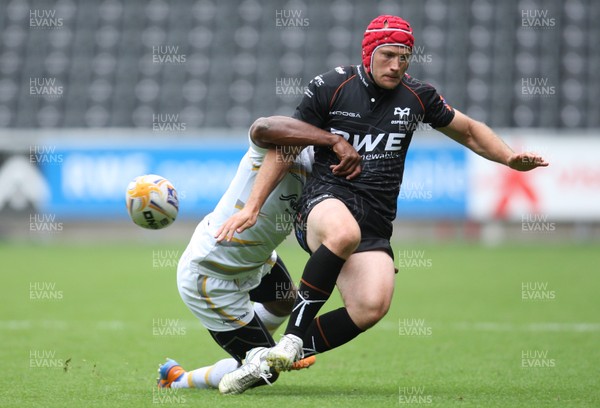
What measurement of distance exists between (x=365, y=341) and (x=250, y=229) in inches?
105

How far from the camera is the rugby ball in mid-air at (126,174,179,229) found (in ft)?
18.2

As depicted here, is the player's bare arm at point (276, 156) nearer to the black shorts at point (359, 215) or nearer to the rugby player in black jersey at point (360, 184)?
the rugby player in black jersey at point (360, 184)

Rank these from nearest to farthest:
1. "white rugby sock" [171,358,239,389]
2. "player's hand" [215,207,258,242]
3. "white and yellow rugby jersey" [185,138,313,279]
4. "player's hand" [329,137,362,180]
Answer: "player's hand" [215,207,258,242], "player's hand" [329,137,362,180], "white and yellow rugby jersey" [185,138,313,279], "white rugby sock" [171,358,239,389]

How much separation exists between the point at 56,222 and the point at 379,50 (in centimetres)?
1336

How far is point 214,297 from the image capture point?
18.4ft

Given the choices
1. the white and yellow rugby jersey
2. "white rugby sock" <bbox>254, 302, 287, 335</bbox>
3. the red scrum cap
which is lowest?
"white rugby sock" <bbox>254, 302, 287, 335</bbox>

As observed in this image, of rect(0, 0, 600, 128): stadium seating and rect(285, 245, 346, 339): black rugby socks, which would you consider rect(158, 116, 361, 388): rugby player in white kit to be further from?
rect(0, 0, 600, 128): stadium seating

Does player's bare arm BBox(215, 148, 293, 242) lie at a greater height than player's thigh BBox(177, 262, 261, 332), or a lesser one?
greater

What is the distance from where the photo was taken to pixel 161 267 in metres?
14.6

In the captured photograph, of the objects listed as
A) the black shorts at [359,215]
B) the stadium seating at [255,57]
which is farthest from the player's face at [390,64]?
the stadium seating at [255,57]

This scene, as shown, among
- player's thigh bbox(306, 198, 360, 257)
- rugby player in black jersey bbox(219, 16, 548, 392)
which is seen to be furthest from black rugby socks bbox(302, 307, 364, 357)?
player's thigh bbox(306, 198, 360, 257)

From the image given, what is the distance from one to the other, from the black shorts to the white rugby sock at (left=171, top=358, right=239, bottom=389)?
0.86 metres

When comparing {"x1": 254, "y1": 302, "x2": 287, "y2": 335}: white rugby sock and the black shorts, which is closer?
the black shorts

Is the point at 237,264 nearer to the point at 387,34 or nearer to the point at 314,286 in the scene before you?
the point at 314,286
